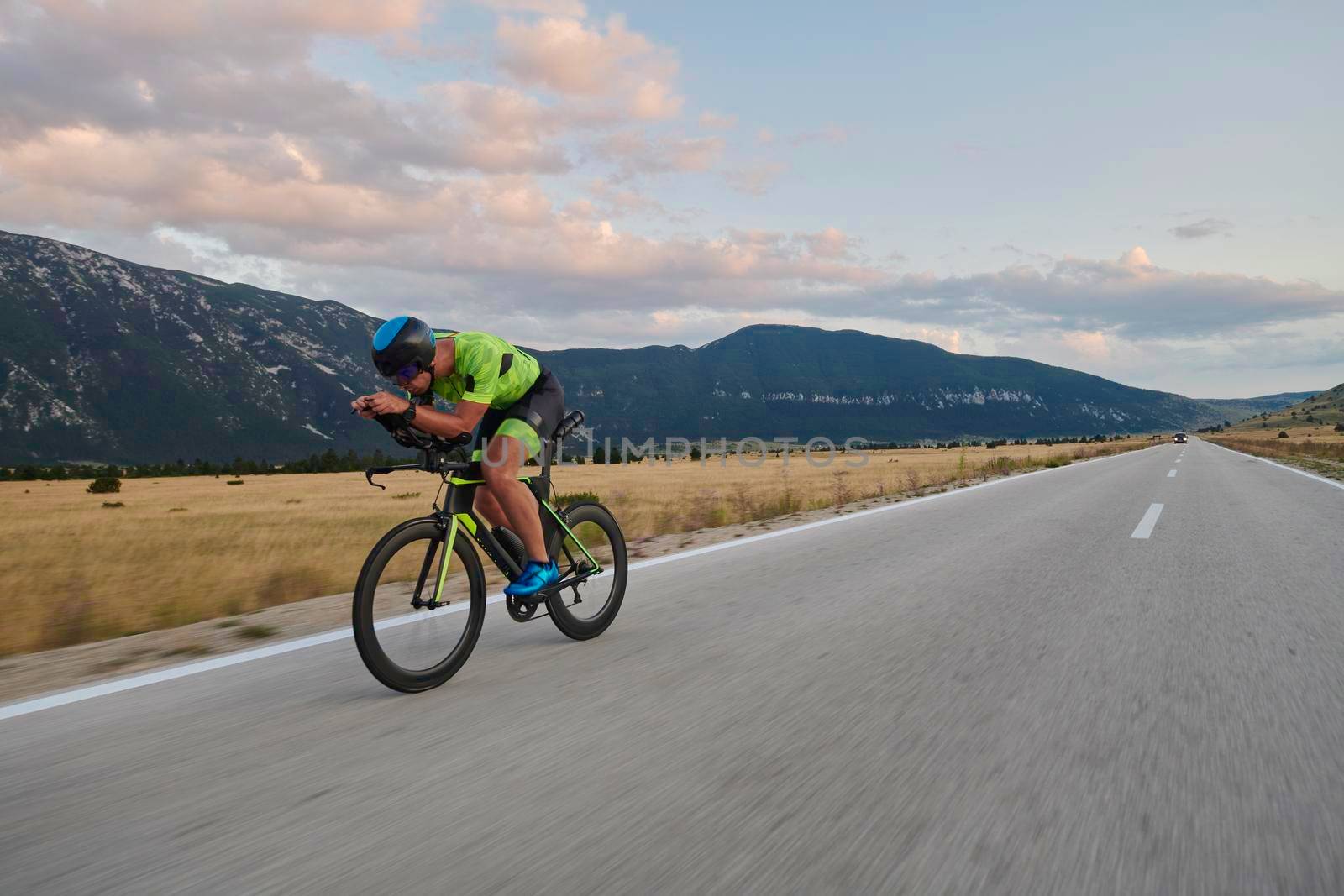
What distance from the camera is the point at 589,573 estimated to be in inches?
187

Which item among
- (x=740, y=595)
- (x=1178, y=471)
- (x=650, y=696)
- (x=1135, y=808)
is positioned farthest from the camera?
(x=1178, y=471)

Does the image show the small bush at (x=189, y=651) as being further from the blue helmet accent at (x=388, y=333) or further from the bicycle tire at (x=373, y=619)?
the blue helmet accent at (x=388, y=333)

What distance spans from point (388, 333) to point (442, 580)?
122 cm

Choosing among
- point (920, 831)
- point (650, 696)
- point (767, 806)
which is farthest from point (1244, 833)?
point (650, 696)

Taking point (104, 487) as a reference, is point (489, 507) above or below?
above

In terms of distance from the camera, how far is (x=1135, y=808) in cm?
233

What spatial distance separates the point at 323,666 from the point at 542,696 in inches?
54.3

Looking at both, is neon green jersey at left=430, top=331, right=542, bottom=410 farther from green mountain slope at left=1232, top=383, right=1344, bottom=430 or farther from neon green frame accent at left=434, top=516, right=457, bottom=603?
green mountain slope at left=1232, top=383, right=1344, bottom=430

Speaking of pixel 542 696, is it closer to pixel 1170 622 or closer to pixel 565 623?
pixel 565 623

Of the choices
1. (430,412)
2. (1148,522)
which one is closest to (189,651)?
(430,412)

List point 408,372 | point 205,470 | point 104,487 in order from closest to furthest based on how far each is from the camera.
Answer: point 408,372 → point 104,487 → point 205,470

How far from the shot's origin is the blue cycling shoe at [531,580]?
4184 mm

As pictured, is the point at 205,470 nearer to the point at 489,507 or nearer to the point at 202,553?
the point at 202,553

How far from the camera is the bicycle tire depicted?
3420 millimetres
